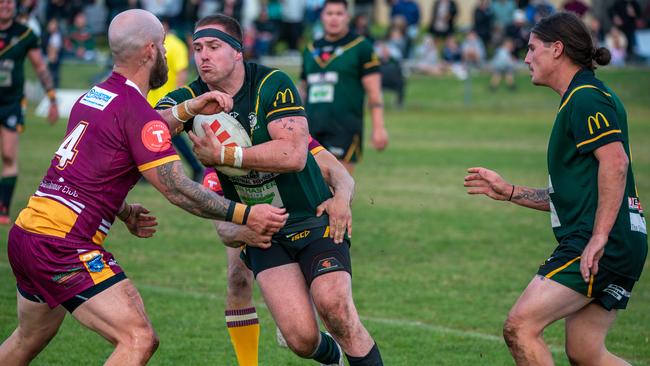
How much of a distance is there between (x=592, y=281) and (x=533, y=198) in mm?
799

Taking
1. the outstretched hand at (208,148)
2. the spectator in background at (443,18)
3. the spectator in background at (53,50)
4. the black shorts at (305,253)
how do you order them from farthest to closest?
the spectator in background at (443,18) < the spectator in background at (53,50) < the black shorts at (305,253) < the outstretched hand at (208,148)

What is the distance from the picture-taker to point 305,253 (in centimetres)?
595

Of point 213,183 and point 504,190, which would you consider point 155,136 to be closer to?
point 213,183

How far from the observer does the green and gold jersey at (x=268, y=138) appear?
585 cm

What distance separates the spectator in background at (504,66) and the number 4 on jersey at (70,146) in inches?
1021

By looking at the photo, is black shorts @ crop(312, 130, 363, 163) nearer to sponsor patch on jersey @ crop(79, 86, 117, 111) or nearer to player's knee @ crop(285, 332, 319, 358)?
player's knee @ crop(285, 332, 319, 358)

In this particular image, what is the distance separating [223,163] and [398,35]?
2688cm

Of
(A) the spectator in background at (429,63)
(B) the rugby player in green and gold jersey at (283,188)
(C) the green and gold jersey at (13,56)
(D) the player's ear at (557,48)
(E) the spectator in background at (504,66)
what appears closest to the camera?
(D) the player's ear at (557,48)

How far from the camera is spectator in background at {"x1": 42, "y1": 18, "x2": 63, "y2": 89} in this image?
2719cm

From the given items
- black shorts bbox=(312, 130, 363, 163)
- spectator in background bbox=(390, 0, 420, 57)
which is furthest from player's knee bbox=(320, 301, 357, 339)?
spectator in background bbox=(390, 0, 420, 57)

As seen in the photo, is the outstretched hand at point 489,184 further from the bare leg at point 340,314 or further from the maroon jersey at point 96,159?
the maroon jersey at point 96,159

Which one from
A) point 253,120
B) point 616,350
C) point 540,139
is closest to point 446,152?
point 540,139

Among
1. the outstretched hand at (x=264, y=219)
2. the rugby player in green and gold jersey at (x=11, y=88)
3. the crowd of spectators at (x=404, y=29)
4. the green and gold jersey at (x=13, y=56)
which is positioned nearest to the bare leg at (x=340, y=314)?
the outstretched hand at (x=264, y=219)

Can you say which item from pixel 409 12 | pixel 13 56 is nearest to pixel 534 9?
pixel 409 12
